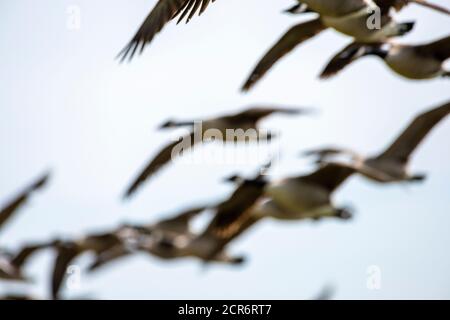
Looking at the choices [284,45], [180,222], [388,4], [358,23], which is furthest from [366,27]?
[180,222]

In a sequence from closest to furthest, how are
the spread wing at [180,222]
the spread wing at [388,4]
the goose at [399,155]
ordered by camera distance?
the goose at [399,155], the spread wing at [180,222], the spread wing at [388,4]

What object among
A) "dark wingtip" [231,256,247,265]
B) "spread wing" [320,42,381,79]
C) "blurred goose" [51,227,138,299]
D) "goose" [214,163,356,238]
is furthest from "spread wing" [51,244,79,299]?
"spread wing" [320,42,381,79]

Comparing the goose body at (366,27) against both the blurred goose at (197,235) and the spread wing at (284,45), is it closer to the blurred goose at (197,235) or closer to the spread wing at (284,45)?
the spread wing at (284,45)

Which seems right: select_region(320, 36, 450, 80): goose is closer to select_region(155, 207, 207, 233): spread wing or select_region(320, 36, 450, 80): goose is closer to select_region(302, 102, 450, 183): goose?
select_region(302, 102, 450, 183): goose

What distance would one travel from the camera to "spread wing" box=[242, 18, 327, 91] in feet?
50.2

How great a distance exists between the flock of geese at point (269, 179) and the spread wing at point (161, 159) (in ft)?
0.04

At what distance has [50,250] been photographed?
44.1ft

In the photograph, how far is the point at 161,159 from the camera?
1349 centimetres

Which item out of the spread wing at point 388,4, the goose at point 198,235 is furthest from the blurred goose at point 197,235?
the spread wing at point 388,4

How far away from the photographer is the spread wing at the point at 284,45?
15.3 meters

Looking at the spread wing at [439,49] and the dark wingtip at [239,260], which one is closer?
the dark wingtip at [239,260]
